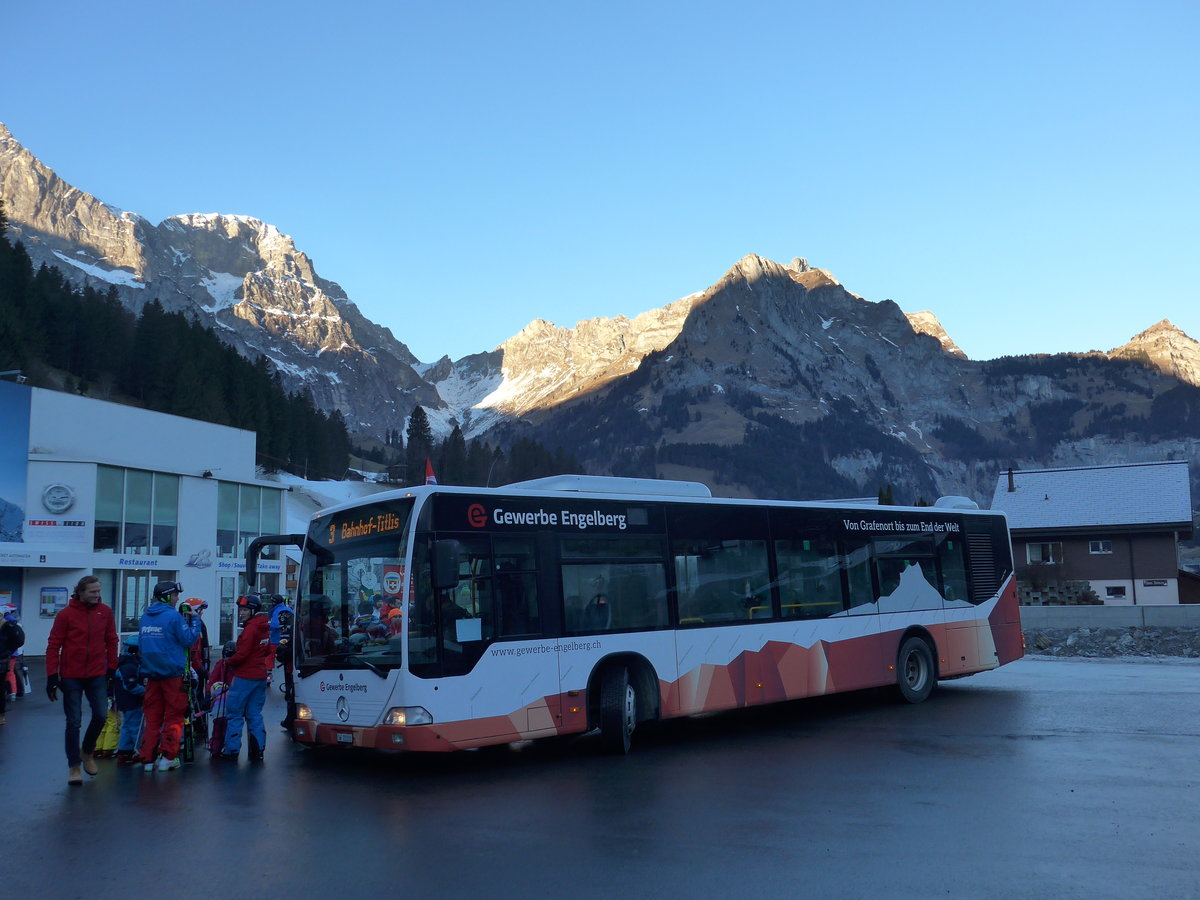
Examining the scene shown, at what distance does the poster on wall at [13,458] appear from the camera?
3020 centimetres

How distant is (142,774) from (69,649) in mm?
1512

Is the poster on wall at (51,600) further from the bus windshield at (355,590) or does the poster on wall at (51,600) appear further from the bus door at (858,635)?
the bus door at (858,635)

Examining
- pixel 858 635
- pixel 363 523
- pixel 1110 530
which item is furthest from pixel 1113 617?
pixel 1110 530

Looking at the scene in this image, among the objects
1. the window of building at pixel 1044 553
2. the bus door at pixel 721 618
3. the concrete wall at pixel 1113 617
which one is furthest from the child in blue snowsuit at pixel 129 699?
the window of building at pixel 1044 553

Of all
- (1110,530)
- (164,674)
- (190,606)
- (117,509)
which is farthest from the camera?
(1110,530)

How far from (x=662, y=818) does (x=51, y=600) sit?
27.6 m

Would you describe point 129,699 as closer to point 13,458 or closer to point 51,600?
point 51,600

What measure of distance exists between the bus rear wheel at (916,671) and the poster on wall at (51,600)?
2475 cm

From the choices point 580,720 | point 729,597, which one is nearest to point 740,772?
point 580,720

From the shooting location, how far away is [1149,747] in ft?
34.8

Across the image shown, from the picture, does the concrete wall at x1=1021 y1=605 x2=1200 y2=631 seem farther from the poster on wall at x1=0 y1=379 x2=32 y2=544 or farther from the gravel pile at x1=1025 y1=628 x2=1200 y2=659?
the poster on wall at x1=0 y1=379 x2=32 y2=544

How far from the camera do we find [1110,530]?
5150 centimetres

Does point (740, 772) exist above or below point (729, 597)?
below

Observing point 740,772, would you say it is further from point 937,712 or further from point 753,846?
point 937,712
